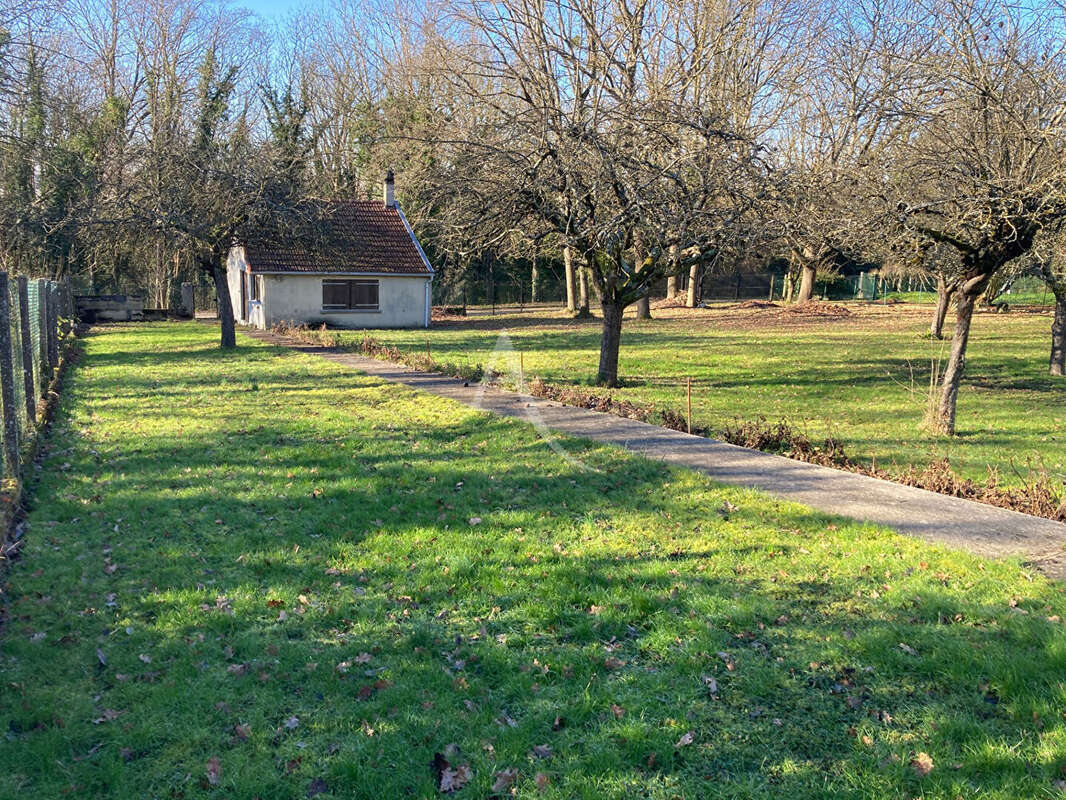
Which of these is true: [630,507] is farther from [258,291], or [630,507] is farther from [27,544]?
[258,291]

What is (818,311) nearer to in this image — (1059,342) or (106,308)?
(1059,342)

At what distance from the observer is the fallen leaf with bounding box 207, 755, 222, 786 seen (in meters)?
3.24

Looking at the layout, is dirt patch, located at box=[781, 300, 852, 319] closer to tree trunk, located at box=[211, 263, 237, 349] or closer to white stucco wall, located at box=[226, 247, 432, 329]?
white stucco wall, located at box=[226, 247, 432, 329]

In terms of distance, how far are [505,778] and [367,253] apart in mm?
30409

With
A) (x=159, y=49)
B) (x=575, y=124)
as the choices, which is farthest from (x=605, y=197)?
(x=159, y=49)

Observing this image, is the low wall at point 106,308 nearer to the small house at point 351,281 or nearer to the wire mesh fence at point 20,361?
the small house at point 351,281

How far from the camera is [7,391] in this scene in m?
6.96

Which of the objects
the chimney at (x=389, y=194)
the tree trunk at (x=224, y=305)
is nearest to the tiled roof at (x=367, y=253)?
the chimney at (x=389, y=194)

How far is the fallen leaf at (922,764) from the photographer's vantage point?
10.7 feet

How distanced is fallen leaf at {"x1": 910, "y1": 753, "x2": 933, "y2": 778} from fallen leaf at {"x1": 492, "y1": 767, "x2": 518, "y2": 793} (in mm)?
1657

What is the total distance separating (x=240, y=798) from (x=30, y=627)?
7.13 feet

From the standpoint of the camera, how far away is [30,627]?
4496mm

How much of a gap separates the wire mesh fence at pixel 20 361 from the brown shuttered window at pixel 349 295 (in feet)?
49.4

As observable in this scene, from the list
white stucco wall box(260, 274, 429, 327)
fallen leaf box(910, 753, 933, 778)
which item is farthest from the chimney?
fallen leaf box(910, 753, 933, 778)
